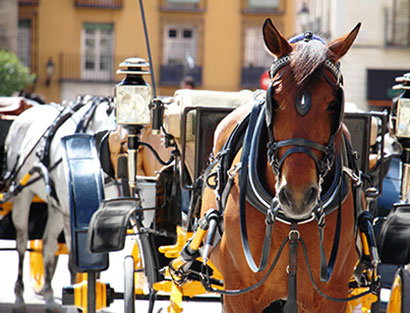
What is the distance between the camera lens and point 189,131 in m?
4.89

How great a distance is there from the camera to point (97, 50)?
29.7 m

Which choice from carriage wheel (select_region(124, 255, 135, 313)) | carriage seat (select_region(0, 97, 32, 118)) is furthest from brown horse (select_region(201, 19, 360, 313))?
carriage seat (select_region(0, 97, 32, 118))

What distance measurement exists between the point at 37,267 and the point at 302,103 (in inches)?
211

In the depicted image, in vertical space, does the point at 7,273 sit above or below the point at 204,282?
below

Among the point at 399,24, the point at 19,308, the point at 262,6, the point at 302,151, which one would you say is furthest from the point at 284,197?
the point at 262,6

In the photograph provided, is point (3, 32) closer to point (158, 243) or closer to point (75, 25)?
point (75, 25)

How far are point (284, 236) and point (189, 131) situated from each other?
140 centimetres

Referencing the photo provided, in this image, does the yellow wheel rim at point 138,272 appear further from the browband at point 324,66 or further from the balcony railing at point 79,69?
the balcony railing at point 79,69

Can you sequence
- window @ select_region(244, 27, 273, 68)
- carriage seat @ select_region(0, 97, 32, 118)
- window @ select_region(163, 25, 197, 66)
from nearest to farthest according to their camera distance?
carriage seat @ select_region(0, 97, 32, 118) → window @ select_region(163, 25, 197, 66) → window @ select_region(244, 27, 273, 68)

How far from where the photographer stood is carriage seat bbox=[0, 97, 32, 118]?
27.6 feet

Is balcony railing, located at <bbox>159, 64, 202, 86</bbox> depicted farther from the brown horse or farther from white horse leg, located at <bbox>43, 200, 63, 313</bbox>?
the brown horse

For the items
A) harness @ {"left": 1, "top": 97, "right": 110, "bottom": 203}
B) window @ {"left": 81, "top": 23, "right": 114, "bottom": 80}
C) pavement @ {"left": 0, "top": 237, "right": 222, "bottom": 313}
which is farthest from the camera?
window @ {"left": 81, "top": 23, "right": 114, "bottom": 80}

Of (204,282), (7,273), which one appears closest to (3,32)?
(7,273)

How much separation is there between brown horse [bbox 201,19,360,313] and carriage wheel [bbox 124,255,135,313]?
3.54ft
